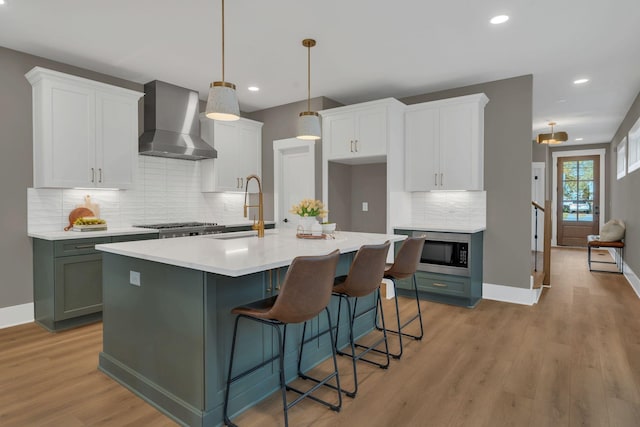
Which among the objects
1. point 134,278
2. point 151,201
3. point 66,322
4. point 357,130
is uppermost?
point 357,130

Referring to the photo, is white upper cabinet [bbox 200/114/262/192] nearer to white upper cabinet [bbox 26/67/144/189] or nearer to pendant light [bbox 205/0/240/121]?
white upper cabinet [bbox 26/67/144/189]

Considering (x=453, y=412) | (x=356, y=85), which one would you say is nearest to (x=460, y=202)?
(x=356, y=85)

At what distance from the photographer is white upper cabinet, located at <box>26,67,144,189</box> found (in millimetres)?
3678

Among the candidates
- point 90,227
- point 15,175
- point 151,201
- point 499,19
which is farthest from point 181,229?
point 499,19

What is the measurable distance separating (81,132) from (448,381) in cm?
414

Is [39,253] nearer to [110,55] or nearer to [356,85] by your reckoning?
[110,55]

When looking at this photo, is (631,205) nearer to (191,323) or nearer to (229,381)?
(229,381)

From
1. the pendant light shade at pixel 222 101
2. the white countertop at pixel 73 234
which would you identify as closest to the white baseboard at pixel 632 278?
the pendant light shade at pixel 222 101

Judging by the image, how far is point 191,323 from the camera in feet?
6.70

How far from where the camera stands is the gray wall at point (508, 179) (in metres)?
4.41

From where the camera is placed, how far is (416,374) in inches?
105

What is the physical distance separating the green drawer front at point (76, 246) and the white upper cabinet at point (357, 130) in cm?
298

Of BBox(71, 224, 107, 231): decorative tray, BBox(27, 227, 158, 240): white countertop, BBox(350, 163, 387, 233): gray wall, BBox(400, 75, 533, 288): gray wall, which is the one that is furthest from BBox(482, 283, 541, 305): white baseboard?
BBox(71, 224, 107, 231): decorative tray

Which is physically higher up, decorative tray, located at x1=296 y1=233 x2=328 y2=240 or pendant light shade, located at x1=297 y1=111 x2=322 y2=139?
pendant light shade, located at x1=297 y1=111 x2=322 y2=139
